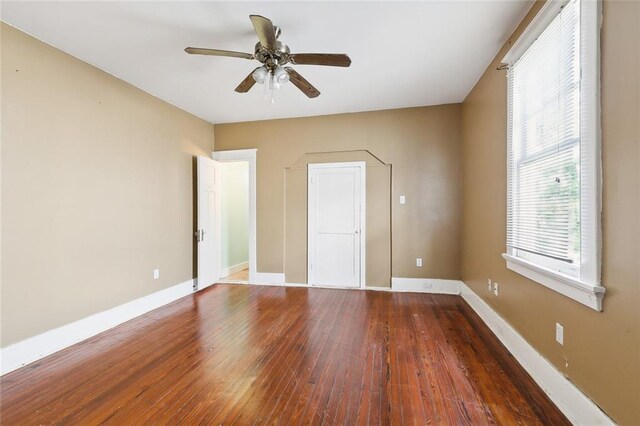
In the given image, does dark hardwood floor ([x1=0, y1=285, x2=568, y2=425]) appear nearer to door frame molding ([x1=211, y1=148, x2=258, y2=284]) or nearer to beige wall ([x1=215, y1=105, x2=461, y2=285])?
beige wall ([x1=215, y1=105, x2=461, y2=285])

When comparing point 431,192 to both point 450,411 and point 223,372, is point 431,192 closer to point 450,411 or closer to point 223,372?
point 450,411

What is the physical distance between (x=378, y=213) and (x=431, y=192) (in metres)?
0.84

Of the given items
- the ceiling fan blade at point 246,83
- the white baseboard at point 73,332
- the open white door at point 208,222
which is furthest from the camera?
the open white door at point 208,222

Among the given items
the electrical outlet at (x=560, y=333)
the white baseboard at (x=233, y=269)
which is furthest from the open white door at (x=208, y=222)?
the electrical outlet at (x=560, y=333)

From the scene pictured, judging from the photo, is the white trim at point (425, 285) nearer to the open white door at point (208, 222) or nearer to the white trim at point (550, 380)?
the white trim at point (550, 380)

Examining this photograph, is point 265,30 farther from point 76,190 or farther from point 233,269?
point 233,269

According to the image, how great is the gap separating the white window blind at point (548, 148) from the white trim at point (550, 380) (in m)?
→ 0.68

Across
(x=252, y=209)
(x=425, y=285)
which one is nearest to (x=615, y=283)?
(x=425, y=285)

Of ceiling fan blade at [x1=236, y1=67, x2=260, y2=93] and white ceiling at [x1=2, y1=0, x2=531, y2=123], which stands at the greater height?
white ceiling at [x1=2, y1=0, x2=531, y2=123]

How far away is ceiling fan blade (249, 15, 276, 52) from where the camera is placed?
1.73m

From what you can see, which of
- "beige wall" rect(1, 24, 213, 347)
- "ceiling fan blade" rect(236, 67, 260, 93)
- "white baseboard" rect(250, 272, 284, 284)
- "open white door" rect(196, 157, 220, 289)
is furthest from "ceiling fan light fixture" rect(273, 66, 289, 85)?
"white baseboard" rect(250, 272, 284, 284)

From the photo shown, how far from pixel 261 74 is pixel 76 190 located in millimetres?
2145

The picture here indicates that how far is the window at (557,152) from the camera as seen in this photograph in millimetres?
1463

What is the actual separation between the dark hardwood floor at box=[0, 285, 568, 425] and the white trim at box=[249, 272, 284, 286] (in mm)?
1309
